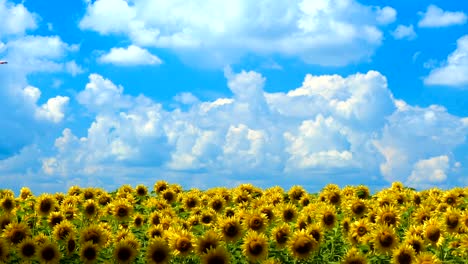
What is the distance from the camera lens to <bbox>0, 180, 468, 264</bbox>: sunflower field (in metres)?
11.3

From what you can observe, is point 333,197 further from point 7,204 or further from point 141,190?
point 7,204

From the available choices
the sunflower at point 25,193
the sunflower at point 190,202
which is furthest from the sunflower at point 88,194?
the sunflower at point 190,202

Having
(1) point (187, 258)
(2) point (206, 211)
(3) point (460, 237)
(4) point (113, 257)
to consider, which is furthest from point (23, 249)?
(3) point (460, 237)

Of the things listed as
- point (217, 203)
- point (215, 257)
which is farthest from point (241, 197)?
point (215, 257)

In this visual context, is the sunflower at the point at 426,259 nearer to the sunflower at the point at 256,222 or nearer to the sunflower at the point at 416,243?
the sunflower at the point at 416,243

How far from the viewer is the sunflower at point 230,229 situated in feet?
38.4

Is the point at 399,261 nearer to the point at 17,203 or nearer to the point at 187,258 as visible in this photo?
the point at 187,258

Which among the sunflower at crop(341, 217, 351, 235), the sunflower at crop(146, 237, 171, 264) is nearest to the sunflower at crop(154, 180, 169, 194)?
the sunflower at crop(341, 217, 351, 235)

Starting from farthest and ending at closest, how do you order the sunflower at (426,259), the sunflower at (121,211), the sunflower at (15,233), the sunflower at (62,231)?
the sunflower at (121,211)
the sunflower at (62,231)
the sunflower at (15,233)
the sunflower at (426,259)

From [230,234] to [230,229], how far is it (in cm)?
10

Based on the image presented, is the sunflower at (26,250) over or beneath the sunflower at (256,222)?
beneath

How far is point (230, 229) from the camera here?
38.4 ft

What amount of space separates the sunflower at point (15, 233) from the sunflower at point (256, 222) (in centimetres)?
407

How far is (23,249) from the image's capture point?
462 inches
